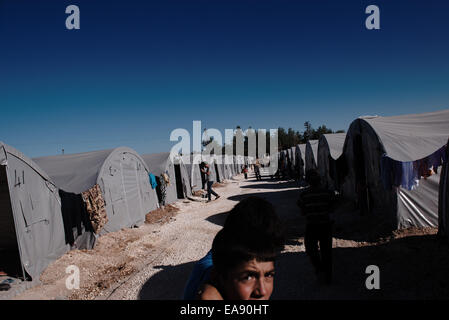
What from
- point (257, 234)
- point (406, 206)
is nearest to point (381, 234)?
point (406, 206)

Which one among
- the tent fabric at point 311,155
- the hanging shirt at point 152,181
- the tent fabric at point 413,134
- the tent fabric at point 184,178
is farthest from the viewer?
the tent fabric at point 184,178

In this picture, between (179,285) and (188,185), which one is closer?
(179,285)

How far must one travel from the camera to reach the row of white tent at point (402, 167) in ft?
17.9

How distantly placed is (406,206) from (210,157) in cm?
1940

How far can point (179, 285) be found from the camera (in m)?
4.85

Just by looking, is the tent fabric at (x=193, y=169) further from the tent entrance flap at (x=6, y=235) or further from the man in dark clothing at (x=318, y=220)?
the man in dark clothing at (x=318, y=220)

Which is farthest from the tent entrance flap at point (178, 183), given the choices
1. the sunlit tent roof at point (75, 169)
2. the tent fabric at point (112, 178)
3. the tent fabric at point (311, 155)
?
the tent fabric at point (311, 155)

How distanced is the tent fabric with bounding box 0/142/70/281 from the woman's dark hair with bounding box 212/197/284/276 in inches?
237

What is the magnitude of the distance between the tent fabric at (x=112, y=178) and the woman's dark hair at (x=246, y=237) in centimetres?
722
